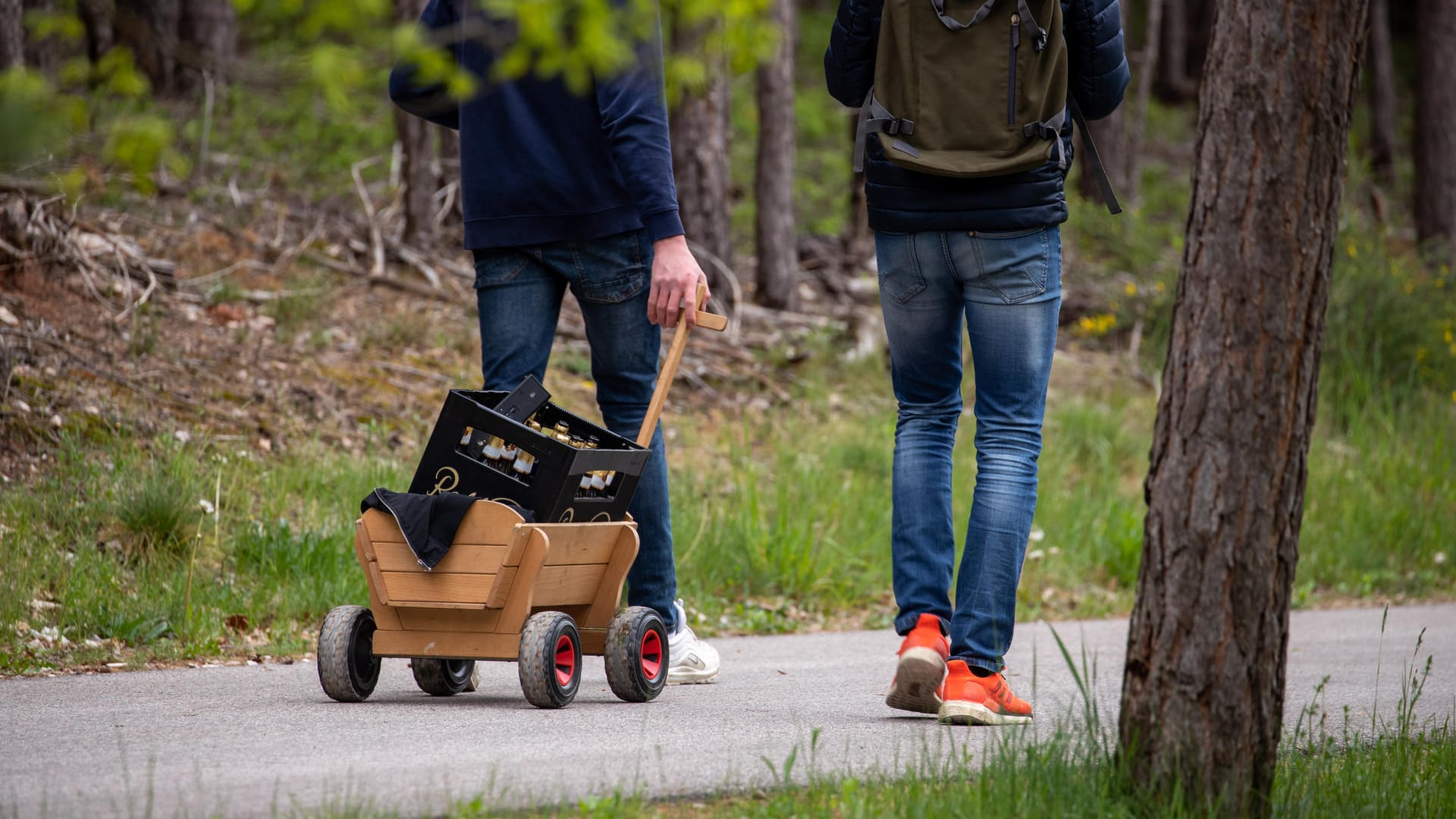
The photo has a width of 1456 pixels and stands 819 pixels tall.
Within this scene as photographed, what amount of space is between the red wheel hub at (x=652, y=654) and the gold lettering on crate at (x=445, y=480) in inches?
28.8

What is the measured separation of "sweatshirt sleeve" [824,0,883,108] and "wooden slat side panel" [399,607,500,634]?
1754mm

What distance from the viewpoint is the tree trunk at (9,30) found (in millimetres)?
6965

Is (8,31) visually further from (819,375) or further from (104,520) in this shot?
(819,375)

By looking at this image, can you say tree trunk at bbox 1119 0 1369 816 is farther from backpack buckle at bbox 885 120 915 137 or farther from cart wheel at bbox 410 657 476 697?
cart wheel at bbox 410 657 476 697

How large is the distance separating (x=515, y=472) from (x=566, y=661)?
1.80 feet

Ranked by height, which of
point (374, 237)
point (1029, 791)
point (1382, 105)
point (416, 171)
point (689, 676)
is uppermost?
point (1382, 105)

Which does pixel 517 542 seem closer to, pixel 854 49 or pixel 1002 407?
pixel 1002 407

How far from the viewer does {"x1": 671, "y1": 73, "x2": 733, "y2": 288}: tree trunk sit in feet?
32.0

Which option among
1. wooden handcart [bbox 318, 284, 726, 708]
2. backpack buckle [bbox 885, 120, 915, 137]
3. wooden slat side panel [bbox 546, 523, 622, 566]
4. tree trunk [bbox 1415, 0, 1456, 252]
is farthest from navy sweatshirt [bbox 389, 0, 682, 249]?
tree trunk [bbox 1415, 0, 1456, 252]

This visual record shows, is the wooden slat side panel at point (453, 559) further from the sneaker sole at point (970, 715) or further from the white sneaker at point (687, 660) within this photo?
the sneaker sole at point (970, 715)

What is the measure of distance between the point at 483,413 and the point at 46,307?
440 centimetres

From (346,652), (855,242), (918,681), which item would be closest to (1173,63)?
(855,242)

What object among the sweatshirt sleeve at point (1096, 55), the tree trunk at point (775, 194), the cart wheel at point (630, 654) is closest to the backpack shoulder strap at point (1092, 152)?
the sweatshirt sleeve at point (1096, 55)

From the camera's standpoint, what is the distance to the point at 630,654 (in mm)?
3908
